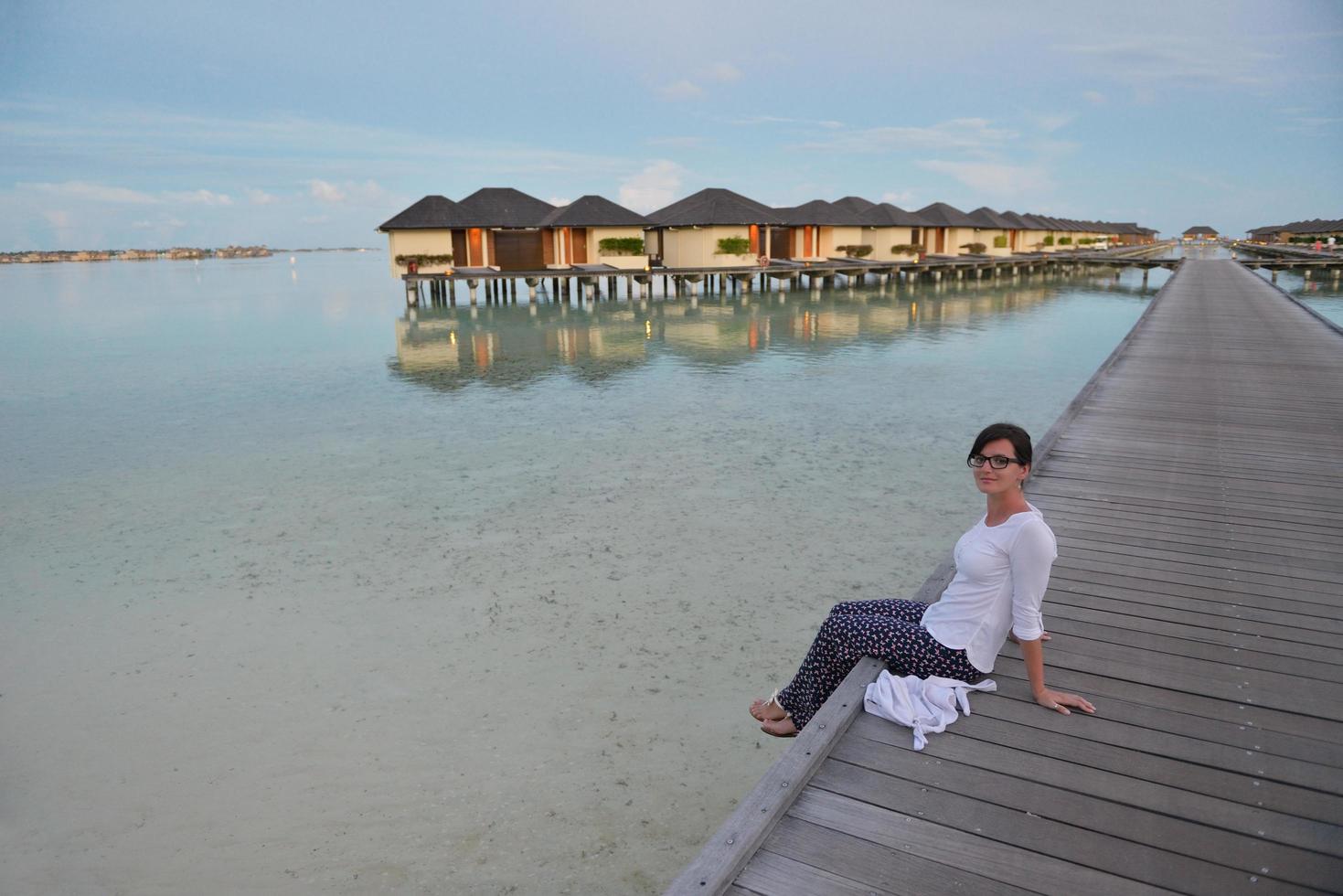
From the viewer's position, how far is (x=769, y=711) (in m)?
3.74

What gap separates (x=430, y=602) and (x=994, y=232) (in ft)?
186

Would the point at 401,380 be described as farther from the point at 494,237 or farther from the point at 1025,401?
the point at 494,237

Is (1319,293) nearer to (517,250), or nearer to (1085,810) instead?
(517,250)

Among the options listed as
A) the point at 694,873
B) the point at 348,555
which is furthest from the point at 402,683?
the point at 694,873

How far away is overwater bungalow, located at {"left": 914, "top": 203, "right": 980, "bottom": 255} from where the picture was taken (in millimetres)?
46125

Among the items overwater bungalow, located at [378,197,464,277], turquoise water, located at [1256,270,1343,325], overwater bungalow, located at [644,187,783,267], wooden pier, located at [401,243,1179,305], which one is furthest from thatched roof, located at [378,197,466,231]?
turquoise water, located at [1256,270,1343,325]

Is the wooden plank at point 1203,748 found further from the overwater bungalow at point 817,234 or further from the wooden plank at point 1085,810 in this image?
the overwater bungalow at point 817,234

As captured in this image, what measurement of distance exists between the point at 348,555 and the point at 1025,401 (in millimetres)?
11576

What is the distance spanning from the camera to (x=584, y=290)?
129ft

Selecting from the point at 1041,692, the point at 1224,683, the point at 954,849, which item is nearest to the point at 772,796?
the point at 954,849

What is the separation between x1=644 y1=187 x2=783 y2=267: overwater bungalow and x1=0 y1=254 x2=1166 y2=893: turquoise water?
20677 millimetres

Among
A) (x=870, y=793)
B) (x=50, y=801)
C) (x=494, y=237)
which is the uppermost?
(x=494, y=237)

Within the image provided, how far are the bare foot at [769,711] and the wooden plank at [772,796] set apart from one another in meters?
0.50

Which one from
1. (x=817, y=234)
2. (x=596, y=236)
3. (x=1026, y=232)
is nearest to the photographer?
(x=596, y=236)
